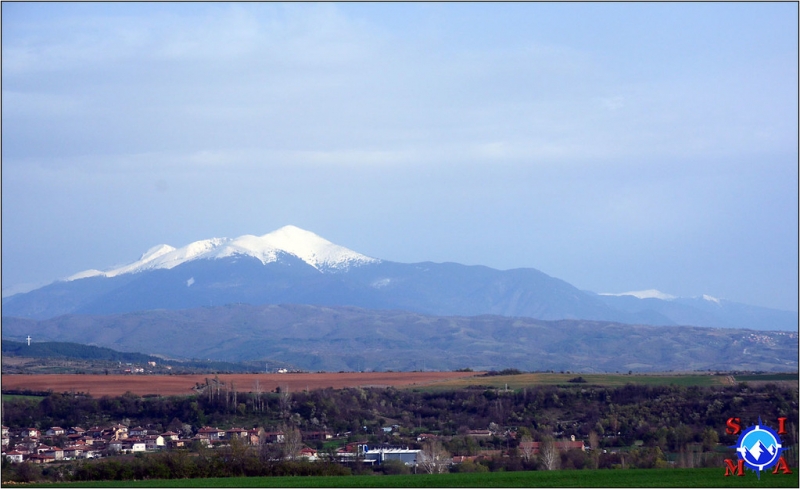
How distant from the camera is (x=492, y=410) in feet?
164

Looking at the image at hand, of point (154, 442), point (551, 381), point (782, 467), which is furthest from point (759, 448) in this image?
point (551, 381)

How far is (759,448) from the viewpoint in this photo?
23219 mm

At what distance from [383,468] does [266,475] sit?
16.0 ft

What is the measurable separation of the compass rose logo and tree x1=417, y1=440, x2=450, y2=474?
11483 millimetres

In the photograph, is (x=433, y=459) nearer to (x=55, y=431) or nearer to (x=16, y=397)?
(x=55, y=431)

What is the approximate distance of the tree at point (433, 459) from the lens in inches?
1283

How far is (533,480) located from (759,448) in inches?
234

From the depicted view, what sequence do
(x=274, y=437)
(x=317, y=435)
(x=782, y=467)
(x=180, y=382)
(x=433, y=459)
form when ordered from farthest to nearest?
(x=180, y=382) → (x=317, y=435) → (x=274, y=437) → (x=433, y=459) → (x=782, y=467)

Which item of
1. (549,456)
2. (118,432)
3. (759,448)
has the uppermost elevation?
(759,448)

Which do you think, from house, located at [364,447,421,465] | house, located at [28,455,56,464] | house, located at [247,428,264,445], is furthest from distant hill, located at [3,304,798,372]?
house, located at [28,455,56,464]

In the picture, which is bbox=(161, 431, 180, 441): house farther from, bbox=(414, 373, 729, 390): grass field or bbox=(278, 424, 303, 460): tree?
bbox=(414, 373, 729, 390): grass field

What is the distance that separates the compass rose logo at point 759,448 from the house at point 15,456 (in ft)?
84.0

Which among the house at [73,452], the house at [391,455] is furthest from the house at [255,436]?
the house at [73,452]

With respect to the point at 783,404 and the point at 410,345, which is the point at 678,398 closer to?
the point at 783,404
